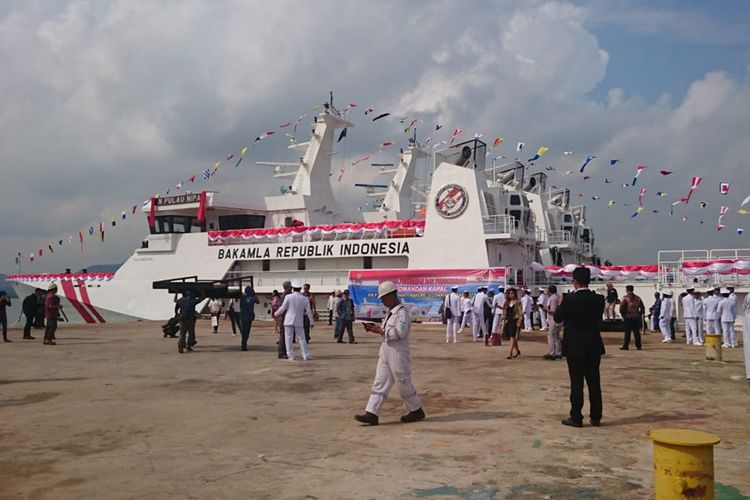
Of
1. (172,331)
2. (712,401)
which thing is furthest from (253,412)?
(172,331)

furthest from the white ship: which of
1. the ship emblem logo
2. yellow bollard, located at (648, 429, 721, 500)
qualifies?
yellow bollard, located at (648, 429, 721, 500)

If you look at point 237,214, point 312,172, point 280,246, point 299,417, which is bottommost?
point 299,417

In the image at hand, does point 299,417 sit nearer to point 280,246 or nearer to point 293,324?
point 293,324

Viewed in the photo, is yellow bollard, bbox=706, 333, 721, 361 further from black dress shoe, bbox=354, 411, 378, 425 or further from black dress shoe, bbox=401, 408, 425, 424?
black dress shoe, bbox=354, 411, 378, 425

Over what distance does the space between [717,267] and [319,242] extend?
16.0 meters

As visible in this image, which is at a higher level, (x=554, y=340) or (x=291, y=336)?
(x=291, y=336)

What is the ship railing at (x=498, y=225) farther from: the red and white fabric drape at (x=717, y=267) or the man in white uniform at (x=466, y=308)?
the man in white uniform at (x=466, y=308)

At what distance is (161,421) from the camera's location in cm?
654

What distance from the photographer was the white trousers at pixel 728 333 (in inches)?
617

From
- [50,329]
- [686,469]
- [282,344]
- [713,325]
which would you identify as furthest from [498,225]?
[686,469]

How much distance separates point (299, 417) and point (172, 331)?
461 inches

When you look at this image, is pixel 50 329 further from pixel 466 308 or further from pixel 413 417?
pixel 413 417

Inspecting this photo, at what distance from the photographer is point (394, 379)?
673 cm

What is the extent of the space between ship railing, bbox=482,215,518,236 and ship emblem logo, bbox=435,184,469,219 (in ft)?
3.48
